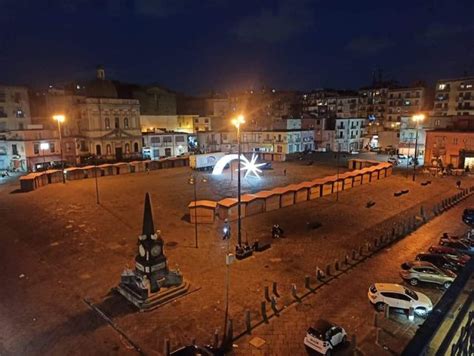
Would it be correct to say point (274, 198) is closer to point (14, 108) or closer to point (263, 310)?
point (263, 310)

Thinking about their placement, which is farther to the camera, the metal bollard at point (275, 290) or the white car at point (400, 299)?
the metal bollard at point (275, 290)

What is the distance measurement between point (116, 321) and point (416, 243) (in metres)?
19.9

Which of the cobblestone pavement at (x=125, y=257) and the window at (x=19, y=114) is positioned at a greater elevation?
the window at (x=19, y=114)

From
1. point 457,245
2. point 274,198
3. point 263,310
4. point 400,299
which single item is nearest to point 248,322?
point 263,310

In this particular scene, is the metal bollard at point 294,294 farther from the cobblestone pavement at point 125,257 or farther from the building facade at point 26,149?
the building facade at point 26,149

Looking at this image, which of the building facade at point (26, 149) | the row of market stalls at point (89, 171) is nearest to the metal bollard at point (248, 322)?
the row of market stalls at point (89, 171)

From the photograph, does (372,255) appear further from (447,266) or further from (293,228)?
(293,228)

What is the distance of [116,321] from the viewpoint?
49.4 ft

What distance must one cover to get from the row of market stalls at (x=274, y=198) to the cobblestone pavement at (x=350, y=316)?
1201 centimetres

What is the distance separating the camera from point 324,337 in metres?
12.8

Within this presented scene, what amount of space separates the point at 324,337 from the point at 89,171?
44972 mm

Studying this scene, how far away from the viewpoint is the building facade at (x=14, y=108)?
61.2 metres

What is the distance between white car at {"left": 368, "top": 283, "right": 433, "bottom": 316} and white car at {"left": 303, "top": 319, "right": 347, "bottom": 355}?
3.28 meters

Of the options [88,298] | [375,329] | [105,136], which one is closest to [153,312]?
[88,298]
